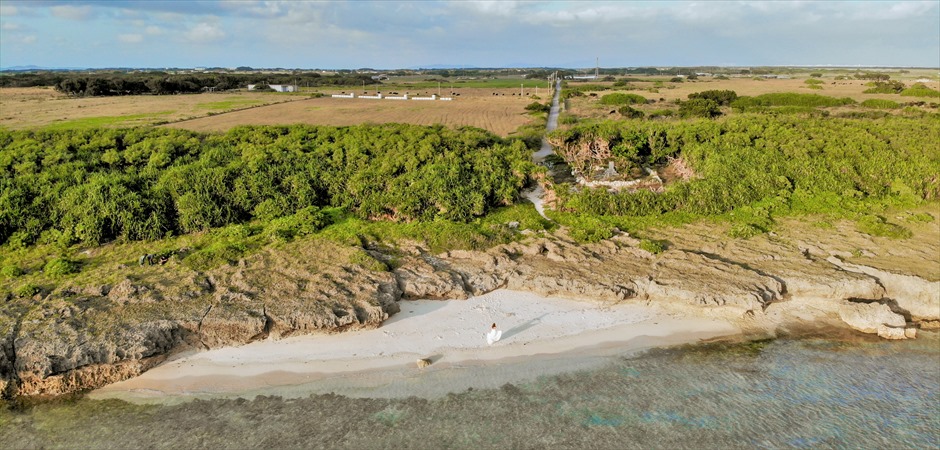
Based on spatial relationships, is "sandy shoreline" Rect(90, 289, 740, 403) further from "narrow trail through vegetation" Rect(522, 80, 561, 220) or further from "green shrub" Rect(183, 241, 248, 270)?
"narrow trail through vegetation" Rect(522, 80, 561, 220)

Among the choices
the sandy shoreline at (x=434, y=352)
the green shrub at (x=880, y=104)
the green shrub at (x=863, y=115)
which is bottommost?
the sandy shoreline at (x=434, y=352)

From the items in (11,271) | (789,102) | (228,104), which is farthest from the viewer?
(228,104)

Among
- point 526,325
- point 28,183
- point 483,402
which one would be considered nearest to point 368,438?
point 483,402

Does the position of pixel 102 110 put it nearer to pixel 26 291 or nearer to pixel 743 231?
pixel 26 291

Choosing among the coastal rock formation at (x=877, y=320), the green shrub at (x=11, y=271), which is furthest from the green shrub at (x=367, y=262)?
the coastal rock formation at (x=877, y=320)

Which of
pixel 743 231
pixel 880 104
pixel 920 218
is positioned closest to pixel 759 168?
pixel 920 218

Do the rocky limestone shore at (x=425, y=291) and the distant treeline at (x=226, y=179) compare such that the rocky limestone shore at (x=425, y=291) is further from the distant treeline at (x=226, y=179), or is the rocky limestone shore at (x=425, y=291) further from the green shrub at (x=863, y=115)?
the green shrub at (x=863, y=115)

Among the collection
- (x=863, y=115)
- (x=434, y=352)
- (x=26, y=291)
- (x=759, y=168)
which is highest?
(x=863, y=115)
